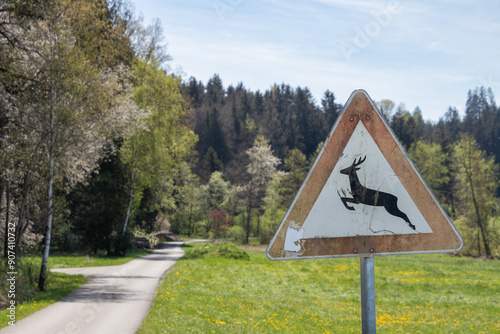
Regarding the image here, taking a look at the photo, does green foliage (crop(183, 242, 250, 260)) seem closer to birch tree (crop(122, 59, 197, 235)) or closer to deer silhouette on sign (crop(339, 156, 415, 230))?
birch tree (crop(122, 59, 197, 235))

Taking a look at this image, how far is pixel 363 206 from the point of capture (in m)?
2.60

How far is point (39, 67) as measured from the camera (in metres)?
14.8

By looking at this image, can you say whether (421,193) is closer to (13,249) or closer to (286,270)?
(13,249)

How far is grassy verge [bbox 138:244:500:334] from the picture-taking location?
11.6 m

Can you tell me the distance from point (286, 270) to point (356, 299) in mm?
8355

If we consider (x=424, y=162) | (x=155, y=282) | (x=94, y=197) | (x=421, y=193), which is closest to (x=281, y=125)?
(x=424, y=162)

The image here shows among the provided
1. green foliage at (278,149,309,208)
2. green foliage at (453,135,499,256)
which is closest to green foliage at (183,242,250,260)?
green foliage at (453,135,499,256)

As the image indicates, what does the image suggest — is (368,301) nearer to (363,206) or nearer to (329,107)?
(363,206)

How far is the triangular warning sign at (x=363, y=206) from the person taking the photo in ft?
8.46

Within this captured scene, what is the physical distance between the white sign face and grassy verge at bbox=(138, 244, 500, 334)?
8435mm

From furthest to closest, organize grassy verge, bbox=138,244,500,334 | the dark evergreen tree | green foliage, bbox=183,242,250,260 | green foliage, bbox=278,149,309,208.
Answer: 1. the dark evergreen tree
2. green foliage, bbox=278,149,309,208
3. green foliage, bbox=183,242,250,260
4. grassy verge, bbox=138,244,500,334

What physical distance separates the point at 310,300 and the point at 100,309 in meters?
7.91

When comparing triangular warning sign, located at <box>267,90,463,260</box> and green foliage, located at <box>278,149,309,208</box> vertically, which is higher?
green foliage, located at <box>278,149,309,208</box>

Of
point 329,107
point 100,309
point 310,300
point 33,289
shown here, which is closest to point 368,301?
point 100,309
